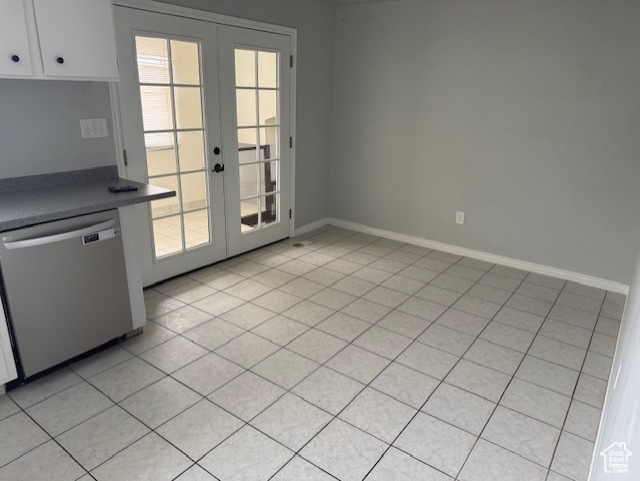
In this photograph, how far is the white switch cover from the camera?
2778 millimetres

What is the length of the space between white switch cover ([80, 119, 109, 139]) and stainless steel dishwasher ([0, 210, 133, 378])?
0.76 m

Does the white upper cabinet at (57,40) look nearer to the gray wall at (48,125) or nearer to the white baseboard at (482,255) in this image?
the gray wall at (48,125)

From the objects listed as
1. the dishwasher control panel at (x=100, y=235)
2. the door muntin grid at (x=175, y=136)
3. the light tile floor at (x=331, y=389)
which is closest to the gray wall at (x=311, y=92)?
the door muntin grid at (x=175, y=136)

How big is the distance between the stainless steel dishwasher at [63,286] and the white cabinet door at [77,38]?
0.79 metres

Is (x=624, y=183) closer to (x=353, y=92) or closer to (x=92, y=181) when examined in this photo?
(x=353, y=92)

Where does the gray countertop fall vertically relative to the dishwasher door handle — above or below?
above

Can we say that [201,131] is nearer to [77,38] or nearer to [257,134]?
[257,134]

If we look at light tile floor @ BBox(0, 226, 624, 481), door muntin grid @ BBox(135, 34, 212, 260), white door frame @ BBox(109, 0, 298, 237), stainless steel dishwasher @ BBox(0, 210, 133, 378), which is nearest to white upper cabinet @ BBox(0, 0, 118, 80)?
white door frame @ BBox(109, 0, 298, 237)

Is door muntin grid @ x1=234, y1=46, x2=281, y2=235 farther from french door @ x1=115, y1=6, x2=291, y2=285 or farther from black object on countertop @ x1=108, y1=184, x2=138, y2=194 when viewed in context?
black object on countertop @ x1=108, y1=184, x2=138, y2=194

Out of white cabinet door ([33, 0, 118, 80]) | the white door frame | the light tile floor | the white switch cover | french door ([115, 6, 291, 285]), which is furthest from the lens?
french door ([115, 6, 291, 285])

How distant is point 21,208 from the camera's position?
2.17 m

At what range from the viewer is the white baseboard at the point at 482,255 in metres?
3.65

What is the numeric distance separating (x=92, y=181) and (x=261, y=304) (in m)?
1.39

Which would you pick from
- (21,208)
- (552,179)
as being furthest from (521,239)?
(21,208)
